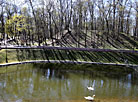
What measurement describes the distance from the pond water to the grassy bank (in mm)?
4933

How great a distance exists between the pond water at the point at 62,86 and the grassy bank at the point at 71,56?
4933 mm

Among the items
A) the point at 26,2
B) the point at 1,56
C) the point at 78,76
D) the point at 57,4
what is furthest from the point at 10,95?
the point at 57,4

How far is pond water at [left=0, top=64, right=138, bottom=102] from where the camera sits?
31.9 feet

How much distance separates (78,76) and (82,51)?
9.67 metres

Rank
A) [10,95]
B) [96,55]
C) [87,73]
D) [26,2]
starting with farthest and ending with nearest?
1. [26,2]
2. [96,55]
3. [87,73]
4. [10,95]

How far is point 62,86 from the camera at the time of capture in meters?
12.0

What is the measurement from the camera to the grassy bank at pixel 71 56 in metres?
21.0

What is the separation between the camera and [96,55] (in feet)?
74.9

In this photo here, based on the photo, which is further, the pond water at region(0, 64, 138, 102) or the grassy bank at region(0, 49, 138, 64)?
the grassy bank at region(0, 49, 138, 64)

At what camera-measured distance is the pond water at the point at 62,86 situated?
9.73 m

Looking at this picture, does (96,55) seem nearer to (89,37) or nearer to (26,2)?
(89,37)

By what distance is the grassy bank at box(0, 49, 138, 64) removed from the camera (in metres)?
21.0

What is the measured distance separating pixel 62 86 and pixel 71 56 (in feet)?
35.7

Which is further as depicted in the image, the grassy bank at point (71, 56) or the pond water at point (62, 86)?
the grassy bank at point (71, 56)
